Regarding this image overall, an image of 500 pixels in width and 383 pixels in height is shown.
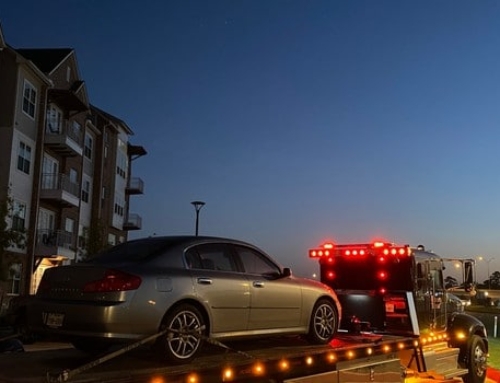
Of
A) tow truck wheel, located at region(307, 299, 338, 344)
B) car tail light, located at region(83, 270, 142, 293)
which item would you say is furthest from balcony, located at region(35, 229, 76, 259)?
car tail light, located at region(83, 270, 142, 293)

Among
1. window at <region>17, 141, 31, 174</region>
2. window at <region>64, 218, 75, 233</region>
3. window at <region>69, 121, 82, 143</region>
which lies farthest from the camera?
window at <region>64, 218, 75, 233</region>

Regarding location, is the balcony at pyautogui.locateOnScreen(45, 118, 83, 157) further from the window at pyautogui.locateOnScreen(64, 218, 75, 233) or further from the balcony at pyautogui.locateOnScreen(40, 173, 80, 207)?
the window at pyautogui.locateOnScreen(64, 218, 75, 233)

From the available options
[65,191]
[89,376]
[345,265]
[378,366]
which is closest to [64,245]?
[65,191]

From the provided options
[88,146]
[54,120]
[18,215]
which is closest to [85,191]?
[88,146]

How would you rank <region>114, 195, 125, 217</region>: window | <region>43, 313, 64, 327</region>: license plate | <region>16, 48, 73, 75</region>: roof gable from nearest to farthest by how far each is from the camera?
<region>43, 313, 64, 327</region>: license plate
<region>16, 48, 73, 75</region>: roof gable
<region>114, 195, 125, 217</region>: window

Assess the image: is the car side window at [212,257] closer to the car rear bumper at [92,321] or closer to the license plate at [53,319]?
the car rear bumper at [92,321]

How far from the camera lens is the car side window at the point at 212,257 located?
244 inches

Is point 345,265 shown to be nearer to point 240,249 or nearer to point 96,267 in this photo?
point 240,249

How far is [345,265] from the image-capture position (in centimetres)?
1074

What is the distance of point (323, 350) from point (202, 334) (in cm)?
179

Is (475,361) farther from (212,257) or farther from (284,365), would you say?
(212,257)

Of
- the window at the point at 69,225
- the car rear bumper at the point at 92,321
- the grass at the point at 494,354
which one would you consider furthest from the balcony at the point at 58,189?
the car rear bumper at the point at 92,321

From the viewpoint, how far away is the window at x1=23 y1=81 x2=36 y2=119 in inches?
1075

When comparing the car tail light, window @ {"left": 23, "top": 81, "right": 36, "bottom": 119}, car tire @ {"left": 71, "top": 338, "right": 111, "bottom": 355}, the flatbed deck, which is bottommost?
the flatbed deck
